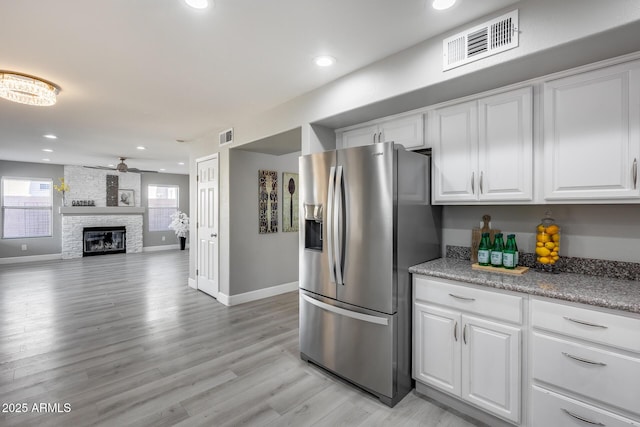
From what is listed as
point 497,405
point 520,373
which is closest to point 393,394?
point 497,405

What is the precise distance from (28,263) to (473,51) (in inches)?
397

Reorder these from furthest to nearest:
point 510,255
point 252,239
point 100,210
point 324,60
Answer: point 100,210
point 252,239
point 324,60
point 510,255

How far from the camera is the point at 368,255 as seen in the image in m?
2.20

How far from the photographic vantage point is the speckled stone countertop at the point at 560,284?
1504 mm

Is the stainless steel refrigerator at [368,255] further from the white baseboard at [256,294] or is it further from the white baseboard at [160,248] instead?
the white baseboard at [160,248]

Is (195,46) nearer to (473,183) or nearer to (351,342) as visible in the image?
(473,183)

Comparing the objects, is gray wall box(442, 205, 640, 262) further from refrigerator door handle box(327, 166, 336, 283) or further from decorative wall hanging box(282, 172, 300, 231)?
decorative wall hanging box(282, 172, 300, 231)

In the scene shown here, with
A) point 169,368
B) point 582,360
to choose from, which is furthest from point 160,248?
point 582,360

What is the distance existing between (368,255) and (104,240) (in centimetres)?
955

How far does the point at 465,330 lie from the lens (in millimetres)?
1974

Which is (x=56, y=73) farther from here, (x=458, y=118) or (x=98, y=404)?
(x=458, y=118)

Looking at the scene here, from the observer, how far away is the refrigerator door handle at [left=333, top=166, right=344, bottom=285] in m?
2.33

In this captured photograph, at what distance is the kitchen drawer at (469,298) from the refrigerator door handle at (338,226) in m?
0.57

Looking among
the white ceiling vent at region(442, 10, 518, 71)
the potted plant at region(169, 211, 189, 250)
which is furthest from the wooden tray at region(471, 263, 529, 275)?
the potted plant at region(169, 211, 189, 250)
